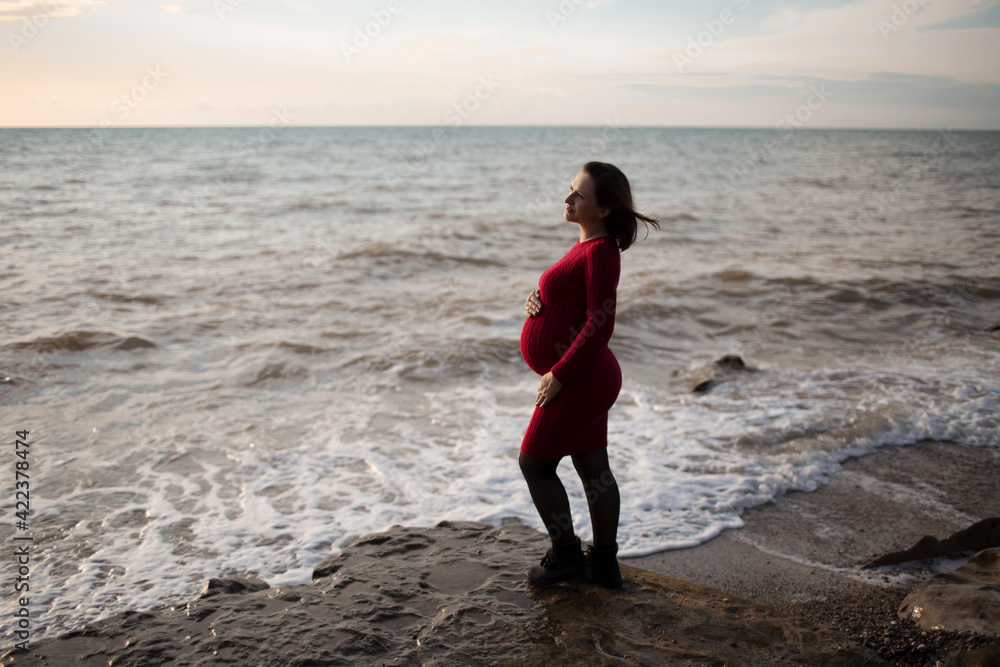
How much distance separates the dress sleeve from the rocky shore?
105 cm

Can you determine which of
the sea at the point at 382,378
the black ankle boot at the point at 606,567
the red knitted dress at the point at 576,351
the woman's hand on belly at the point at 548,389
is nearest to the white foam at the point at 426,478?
the sea at the point at 382,378

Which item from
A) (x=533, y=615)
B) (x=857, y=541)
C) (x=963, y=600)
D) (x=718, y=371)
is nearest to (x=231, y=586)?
(x=533, y=615)

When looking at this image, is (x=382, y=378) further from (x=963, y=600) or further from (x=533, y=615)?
(x=963, y=600)

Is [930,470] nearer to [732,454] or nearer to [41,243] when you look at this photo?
[732,454]

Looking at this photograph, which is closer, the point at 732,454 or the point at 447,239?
the point at 732,454

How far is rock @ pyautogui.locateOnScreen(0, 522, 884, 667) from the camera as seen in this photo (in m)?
2.36

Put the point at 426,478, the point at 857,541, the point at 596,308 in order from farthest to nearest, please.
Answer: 1. the point at 426,478
2. the point at 857,541
3. the point at 596,308

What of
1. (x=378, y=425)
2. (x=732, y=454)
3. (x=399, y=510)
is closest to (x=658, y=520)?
(x=732, y=454)

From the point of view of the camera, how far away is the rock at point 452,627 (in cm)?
236

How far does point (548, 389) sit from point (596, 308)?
0.40 m

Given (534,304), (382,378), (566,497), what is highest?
(534,304)

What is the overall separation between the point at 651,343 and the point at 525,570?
560cm

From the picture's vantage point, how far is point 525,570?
2977mm

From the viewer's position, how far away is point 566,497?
277 centimetres
